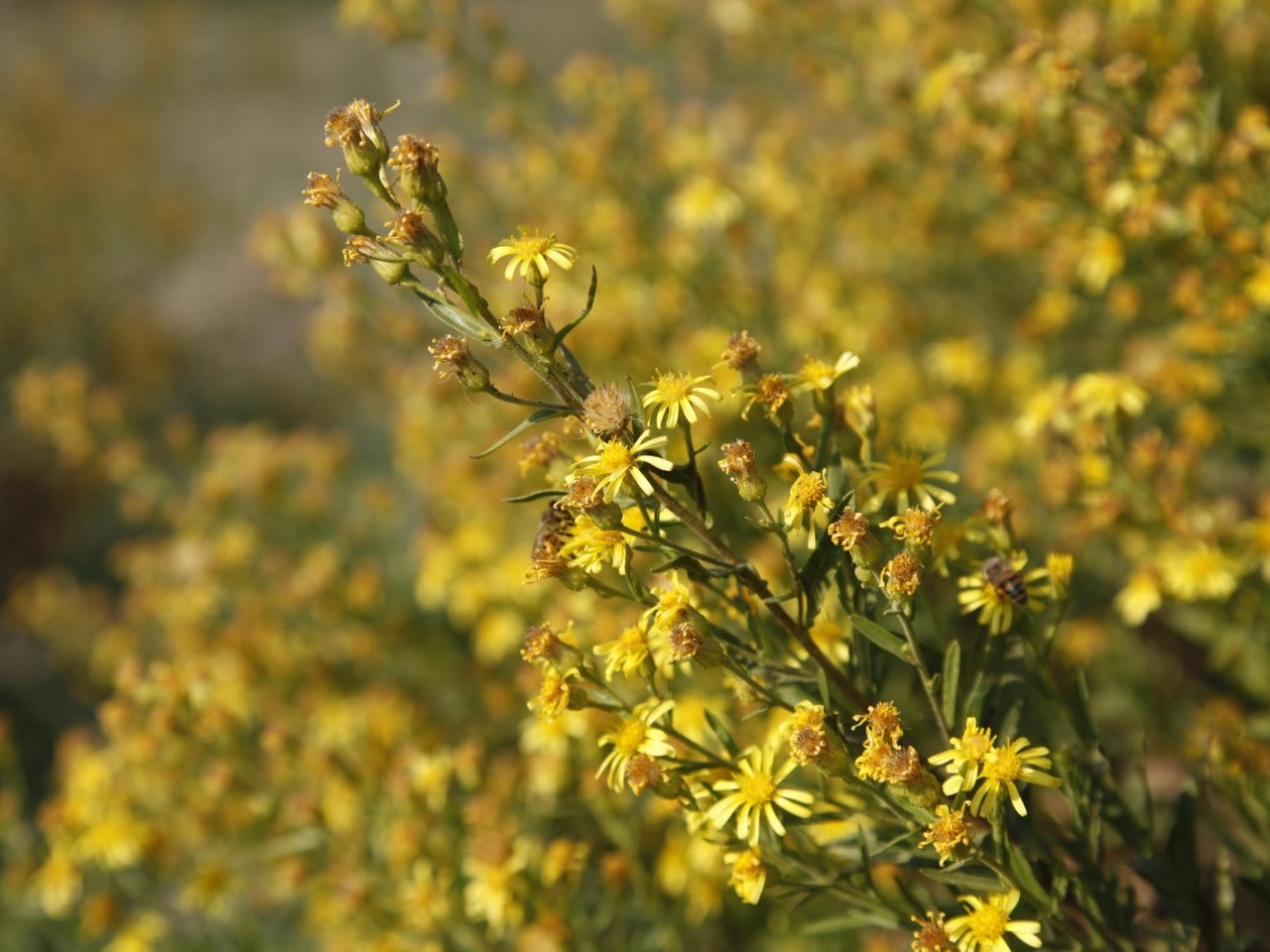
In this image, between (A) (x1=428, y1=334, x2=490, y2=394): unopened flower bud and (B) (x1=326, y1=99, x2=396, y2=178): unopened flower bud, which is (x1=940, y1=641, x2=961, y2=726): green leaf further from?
(B) (x1=326, y1=99, x2=396, y2=178): unopened flower bud

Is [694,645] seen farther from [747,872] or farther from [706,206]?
[706,206]

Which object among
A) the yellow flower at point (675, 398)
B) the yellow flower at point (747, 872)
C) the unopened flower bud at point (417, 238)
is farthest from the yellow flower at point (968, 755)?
the unopened flower bud at point (417, 238)

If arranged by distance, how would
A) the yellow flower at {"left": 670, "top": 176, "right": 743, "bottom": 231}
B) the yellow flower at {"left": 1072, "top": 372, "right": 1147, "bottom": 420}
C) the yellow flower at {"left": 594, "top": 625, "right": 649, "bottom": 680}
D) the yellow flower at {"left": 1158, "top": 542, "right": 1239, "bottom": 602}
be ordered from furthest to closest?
the yellow flower at {"left": 670, "top": 176, "right": 743, "bottom": 231} → the yellow flower at {"left": 1072, "top": 372, "right": 1147, "bottom": 420} → the yellow flower at {"left": 1158, "top": 542, "right": 1239, "bottom": 602} → the yellow flower at {"left": 594, "top": 625, "right": 649, "bottom": 680}

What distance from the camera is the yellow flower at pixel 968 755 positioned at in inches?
54.0

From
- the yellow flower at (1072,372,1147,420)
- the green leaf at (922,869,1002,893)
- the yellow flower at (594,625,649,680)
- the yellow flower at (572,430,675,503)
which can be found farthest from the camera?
the yellow flower at (1072,372,1147,420)

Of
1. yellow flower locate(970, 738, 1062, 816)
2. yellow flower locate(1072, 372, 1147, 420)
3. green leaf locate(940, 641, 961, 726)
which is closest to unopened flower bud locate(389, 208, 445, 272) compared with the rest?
green leaf locate(940, 641, 961, 726)

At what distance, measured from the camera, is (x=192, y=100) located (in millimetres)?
16297

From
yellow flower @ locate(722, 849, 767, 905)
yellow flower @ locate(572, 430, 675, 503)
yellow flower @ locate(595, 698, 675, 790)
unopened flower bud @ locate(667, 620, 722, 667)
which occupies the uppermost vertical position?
yellow flower @ locate(572, 430, 675, 503)

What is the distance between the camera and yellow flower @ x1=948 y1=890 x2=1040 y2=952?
1390 millimetres

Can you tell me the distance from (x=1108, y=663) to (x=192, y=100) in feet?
53.7

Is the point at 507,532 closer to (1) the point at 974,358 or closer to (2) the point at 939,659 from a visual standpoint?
(1) the point at 974,358

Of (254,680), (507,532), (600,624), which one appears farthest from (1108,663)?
(254,680)

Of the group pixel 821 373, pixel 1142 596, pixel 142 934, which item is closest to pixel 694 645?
pixel 821 373

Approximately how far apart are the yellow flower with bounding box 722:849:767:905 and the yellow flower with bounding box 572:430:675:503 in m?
0.53
